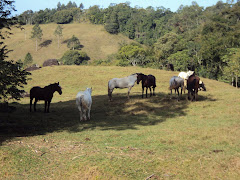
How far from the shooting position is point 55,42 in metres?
139

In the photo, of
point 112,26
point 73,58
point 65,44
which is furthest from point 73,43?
point 112,26

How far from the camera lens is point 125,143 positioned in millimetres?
12516

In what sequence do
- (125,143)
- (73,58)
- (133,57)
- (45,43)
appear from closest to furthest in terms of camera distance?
(125,143) → (133,57) → (73,58) → (45,43)

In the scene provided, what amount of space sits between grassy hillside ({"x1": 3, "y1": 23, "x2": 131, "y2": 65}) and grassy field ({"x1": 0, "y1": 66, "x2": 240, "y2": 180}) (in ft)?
322

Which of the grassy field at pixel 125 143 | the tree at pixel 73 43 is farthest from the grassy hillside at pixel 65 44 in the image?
the grassy field at pixel 125 143

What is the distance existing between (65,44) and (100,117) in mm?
121366

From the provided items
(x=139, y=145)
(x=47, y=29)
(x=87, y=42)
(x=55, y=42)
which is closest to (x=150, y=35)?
(x=87, y=42)

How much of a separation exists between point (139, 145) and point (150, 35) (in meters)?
141

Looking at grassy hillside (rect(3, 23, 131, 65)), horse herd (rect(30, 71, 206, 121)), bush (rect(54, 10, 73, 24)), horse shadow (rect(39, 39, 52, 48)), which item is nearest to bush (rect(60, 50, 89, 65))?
grassy hillside (rect(3, 23, 131, 65))

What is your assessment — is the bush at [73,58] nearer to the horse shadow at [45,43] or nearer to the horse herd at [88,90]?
the horse shadow at [45,43]

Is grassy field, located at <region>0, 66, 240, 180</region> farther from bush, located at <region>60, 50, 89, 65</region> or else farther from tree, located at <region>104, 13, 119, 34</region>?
tree, located at <region>104, 13, 119, 34</region>

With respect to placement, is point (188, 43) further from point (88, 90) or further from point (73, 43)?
point (88, 90)

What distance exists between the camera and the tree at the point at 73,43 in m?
129

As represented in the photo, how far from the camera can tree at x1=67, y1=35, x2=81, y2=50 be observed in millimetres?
129375
